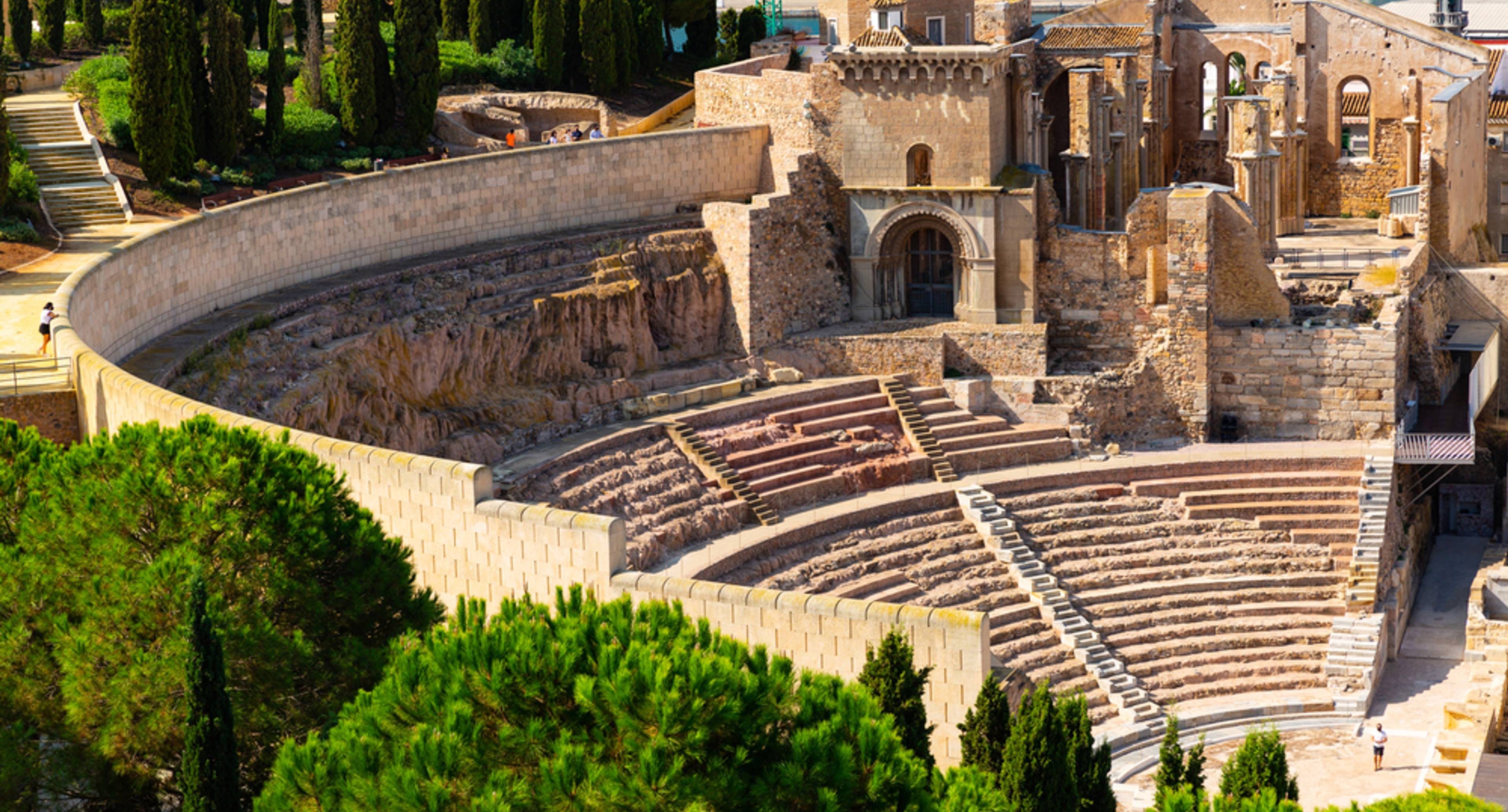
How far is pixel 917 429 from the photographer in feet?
151

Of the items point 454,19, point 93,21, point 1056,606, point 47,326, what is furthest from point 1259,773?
point 93,21

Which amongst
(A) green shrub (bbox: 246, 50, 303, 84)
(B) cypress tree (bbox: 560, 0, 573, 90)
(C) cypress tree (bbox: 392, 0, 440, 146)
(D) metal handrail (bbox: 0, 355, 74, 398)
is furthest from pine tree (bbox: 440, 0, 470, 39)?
(D) metal handrail (bbox: 0, 355, 74, 398)

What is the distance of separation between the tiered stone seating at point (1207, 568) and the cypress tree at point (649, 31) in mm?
19080

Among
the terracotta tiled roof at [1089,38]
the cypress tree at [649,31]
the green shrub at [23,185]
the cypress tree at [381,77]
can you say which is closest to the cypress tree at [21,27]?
the cypress tree at [381,77]

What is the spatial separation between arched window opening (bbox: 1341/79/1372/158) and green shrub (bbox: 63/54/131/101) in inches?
1141

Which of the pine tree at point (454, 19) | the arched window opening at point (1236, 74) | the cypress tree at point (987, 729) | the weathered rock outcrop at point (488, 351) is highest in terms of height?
the pine tree at point (454, 19)

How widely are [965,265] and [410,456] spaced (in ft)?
70.7

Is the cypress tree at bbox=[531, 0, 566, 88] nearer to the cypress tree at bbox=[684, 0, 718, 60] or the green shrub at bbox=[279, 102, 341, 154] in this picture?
the cypress tree at bbox=[684, 0, 718, 60]

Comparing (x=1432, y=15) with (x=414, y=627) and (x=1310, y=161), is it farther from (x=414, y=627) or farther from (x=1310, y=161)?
(x=414, y=627)

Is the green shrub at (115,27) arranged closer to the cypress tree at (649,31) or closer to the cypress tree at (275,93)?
the cypress tree at (275,93)

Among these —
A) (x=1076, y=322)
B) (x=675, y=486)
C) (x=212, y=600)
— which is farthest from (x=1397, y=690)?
(x=212, y=600)

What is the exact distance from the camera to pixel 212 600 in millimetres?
24703

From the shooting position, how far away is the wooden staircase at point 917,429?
45.3 meters

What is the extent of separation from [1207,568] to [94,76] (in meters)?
25.3
